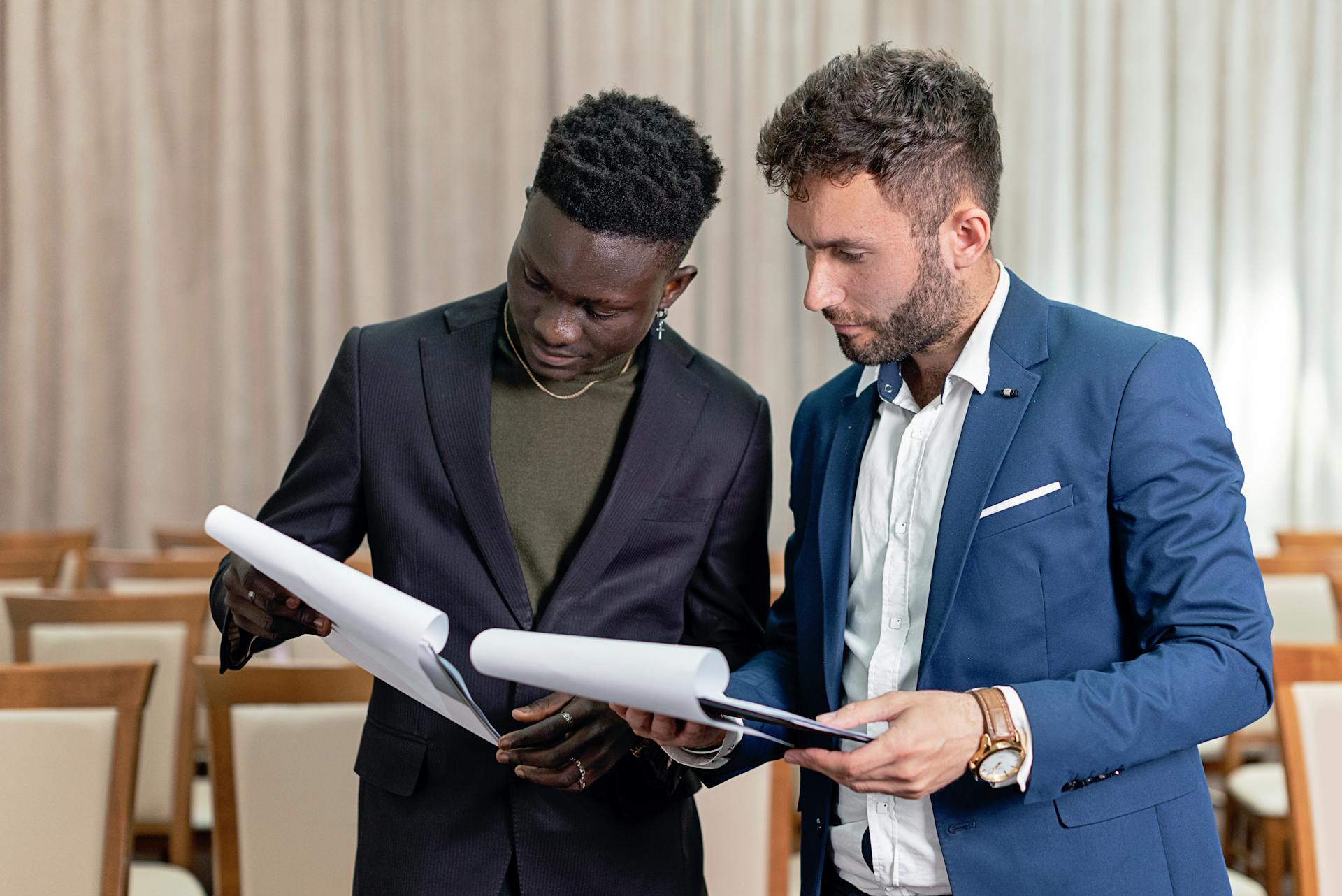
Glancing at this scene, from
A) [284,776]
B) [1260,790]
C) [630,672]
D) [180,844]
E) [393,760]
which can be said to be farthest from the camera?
[1260,790]

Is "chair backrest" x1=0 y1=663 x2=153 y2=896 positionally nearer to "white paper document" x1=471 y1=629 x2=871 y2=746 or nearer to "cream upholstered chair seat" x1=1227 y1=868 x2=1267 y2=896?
"white paper document" x1=471 y1=629 x2=871 y2=746

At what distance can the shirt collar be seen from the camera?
4.60 feet

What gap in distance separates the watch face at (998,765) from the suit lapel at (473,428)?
0.56 m

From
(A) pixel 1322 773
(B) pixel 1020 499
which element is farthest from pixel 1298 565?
(B) pixel 1020 499

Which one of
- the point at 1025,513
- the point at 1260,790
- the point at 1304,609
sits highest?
the point at 1025,513

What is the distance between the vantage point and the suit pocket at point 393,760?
1508 mm

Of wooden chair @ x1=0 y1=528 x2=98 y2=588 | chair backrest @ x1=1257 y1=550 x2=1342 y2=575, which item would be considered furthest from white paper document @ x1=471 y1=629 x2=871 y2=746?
wooden chair @ x1=0 y1=528 x2=98 y2=588

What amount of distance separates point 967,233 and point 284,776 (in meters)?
1.54

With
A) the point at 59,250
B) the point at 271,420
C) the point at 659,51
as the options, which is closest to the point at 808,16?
the point at 659,51

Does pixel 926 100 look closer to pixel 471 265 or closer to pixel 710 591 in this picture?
pixel 710 591

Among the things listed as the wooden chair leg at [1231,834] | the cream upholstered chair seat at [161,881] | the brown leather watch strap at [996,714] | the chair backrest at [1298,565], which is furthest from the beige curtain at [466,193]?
the brown leather watch strap at [996,714]

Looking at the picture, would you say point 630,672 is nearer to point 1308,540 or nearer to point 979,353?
point 979,353

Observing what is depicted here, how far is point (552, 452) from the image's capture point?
1578 mm

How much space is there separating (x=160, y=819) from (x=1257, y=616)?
2596 millimetres
